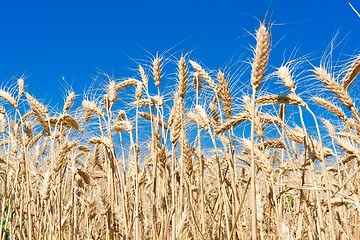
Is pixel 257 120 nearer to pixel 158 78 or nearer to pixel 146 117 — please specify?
pixel 158 78

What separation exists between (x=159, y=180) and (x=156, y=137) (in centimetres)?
39

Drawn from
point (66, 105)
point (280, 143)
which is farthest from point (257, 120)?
point (66, 105)

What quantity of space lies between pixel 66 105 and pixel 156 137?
126 centimetres

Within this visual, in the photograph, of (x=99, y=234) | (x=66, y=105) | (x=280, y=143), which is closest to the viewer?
(x=280, y=143)

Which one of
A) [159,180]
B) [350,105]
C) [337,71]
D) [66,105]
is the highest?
[66,105]

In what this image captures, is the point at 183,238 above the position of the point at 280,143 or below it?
below

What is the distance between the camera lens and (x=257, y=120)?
7.91 ft

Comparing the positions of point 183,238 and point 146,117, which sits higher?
point 146,117

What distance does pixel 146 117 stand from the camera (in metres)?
3.70

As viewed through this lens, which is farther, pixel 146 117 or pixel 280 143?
pixel 146 117

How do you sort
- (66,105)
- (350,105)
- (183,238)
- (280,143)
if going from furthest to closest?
(66,105) → (280,143) → (183,238) → (350,105)

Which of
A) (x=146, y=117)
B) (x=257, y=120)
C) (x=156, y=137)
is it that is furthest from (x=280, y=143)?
(x=146, y=117)

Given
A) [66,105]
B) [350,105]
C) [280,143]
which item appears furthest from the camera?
[66,105]

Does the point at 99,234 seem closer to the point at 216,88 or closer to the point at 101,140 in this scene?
the point at 101,140
